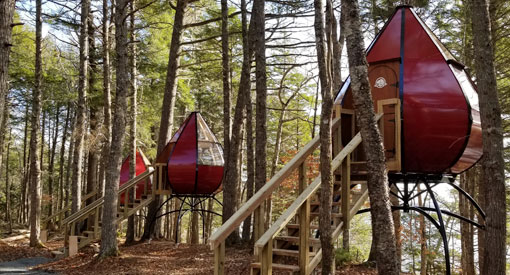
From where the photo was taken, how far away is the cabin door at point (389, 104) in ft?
23.9

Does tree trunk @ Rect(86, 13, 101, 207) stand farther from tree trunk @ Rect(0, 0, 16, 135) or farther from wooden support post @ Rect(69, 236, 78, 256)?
tree trunk @ Rect(0, 0, 16, 135)

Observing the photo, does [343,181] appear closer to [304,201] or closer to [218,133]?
[304,201]

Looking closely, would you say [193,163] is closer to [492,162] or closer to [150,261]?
[150,261]

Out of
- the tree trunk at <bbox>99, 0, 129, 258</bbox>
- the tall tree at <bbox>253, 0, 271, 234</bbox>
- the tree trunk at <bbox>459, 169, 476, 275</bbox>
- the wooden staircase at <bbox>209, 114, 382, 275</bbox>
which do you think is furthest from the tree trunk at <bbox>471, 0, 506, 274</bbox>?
the tree trunk at <bbox>99, 0, 129, 258</bbox>

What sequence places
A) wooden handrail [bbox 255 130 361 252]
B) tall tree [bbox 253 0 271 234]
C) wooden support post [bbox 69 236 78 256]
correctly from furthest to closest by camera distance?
wooden support post [bbox 69 236 78 256]
tall tree [bbox 253 0 271 234]
wooden handrail [bbox 255 130 361 252]

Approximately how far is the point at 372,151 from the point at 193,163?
10.1 meters

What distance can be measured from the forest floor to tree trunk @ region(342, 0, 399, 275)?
16.0ft

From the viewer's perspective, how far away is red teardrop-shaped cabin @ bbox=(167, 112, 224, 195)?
14.3 metres

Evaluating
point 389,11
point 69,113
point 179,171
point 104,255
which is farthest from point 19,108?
point 389,11

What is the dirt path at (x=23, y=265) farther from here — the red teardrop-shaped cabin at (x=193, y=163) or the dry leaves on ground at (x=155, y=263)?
the red teardrop-shaped cabin at (x=193, y=163)

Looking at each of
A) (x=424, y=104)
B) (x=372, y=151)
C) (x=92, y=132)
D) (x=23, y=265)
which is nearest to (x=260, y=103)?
(x=424, y=104)

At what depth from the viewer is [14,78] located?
2125 centimetres

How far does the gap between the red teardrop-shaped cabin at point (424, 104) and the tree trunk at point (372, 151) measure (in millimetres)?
2530

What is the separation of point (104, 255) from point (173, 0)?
11223 millimetres
